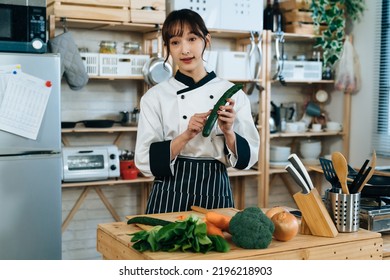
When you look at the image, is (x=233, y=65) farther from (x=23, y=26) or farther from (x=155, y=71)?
(x=23, y=26)

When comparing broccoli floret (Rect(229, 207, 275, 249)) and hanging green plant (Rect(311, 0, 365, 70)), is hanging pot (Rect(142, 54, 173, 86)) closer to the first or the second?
hanging green plant (Rect(311, 0, 365, 70))

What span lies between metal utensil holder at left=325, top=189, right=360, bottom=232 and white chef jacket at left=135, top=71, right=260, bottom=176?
50cm

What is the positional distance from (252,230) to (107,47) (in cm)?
273

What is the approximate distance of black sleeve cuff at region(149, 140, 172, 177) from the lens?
224cm

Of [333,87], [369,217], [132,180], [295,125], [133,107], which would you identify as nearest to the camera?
[369,217]

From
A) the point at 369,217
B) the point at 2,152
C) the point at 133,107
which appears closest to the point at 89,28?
the point at 133,107

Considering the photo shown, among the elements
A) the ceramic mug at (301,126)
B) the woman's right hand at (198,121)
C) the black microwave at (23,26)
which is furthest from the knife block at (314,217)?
the ceramic mug at (301,126)

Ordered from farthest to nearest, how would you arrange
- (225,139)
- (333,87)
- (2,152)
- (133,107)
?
(333,87)
(133,107)
(2,152)
(225,139)

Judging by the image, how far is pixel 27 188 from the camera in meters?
3.24

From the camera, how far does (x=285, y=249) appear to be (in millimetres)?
1638

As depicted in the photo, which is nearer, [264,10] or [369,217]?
[369,217]

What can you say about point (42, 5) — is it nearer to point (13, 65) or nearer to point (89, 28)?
point (13, 65)

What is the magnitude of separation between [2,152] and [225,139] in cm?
147

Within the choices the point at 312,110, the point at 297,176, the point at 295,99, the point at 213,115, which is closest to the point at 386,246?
the point at 297,176
